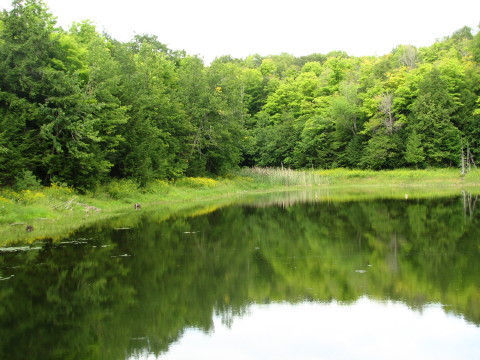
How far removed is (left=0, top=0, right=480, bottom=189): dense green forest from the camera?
949 inches

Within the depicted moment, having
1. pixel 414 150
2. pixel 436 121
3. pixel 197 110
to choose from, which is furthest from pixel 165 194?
pixel 436 121

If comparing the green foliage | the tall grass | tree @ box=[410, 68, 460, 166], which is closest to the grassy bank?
the tall grass

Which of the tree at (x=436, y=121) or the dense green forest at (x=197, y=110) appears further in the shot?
the tree at (x=436, y=121)

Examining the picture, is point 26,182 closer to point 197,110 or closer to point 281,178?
point 197,110

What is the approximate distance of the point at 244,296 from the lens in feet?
28.4

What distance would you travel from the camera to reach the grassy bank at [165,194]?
18094 mm

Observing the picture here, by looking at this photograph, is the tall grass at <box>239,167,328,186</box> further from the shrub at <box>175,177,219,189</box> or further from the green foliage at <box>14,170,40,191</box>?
the green foliage at <box>14,170,40,191</box>

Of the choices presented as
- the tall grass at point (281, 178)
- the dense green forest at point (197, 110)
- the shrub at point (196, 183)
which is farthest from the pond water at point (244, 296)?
the tall grass at point (281, 178)

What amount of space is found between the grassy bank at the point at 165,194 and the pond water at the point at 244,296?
3488 mm

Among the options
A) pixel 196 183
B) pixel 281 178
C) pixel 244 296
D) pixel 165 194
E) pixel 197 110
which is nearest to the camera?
pixel 244 296

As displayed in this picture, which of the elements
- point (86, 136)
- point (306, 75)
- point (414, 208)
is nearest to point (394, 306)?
point (414, 208)

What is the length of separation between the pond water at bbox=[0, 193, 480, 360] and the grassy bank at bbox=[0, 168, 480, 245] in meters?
3.49

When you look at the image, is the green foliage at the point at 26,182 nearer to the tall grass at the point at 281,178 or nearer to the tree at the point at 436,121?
the tall grass at the point at 281,178

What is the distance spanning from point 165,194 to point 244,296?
2453 cm
